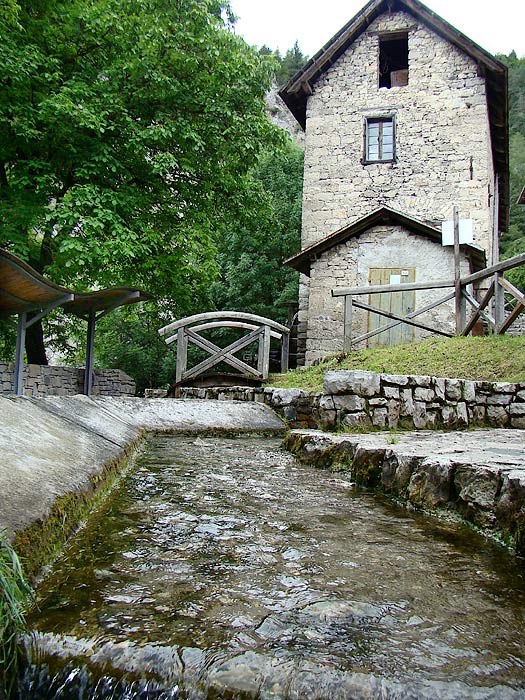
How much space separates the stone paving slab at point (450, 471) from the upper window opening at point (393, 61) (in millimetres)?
14163

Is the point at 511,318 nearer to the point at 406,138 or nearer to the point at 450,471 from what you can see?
the point at 450,471

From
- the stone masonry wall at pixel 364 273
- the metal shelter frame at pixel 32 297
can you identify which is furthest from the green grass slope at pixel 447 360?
the stone masonry wall at pixel 364 273

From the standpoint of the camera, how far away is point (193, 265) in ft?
46.2

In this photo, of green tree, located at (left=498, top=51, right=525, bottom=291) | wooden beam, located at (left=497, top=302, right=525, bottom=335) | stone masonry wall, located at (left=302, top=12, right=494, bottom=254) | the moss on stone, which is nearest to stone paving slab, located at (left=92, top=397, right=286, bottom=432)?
the moss on stone

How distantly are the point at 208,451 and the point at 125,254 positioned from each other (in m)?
5.75

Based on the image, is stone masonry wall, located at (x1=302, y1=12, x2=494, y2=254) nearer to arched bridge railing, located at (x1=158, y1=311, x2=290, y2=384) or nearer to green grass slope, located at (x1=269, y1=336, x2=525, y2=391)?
arched bridge railing, located at (x1=158, y1=311, x2=290, y2=384)

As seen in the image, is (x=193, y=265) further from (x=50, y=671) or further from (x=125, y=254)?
(x=50, y=671)

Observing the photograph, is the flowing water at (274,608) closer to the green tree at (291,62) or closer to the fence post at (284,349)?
the fence post at (284,349)

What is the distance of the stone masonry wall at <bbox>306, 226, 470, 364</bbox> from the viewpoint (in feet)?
43.4

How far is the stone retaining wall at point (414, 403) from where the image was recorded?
5617 millimetres

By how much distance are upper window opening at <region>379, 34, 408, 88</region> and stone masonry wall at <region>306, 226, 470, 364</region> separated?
17.2ft

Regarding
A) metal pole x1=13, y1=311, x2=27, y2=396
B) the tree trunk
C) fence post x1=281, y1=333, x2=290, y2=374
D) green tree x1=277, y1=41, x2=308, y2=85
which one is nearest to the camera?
metal pole x1=13, y1=311, x2=27, y2=396

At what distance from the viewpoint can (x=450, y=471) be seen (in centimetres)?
288

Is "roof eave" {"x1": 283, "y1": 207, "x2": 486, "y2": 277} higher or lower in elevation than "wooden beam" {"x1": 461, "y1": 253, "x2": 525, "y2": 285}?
higher
